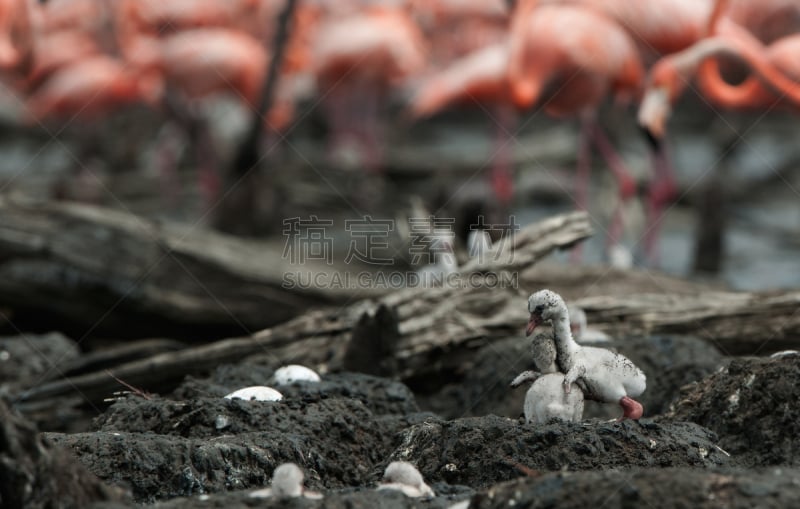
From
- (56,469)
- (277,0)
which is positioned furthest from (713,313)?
(277,0)

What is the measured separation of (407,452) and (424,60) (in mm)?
9278

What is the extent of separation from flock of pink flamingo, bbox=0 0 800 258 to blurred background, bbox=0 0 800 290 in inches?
1.0

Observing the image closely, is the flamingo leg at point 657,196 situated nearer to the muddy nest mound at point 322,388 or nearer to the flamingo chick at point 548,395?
the muddy nest mound at point 322,388

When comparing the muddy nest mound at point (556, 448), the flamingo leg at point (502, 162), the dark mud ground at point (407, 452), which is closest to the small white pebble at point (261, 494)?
the dark mud ground at point (407, 452)

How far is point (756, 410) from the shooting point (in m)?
4.16

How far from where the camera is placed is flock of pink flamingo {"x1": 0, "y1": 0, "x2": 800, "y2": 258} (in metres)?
9.63

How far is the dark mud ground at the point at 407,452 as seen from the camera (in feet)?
10.5

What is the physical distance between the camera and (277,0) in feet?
47.4

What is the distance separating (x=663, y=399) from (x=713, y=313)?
50.6 inches

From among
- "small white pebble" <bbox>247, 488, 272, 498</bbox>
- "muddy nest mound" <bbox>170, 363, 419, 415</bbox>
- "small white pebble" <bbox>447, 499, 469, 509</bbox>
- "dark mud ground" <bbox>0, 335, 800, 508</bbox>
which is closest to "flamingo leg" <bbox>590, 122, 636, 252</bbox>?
"muddy nest mound" <bbox>170, 363, 419, 415</bbox>

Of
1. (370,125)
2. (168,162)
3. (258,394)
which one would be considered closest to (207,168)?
(168,162)

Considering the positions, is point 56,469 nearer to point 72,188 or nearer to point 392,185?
point 72,188

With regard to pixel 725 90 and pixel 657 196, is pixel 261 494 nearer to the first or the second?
pixel 725 90

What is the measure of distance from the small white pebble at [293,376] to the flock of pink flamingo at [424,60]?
4661 millimetres
